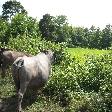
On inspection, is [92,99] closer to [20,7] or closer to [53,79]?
[53,79]

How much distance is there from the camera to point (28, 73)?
1333cm

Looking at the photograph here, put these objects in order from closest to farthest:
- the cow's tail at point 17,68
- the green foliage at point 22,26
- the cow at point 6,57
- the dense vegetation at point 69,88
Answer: the cow's tail at point 17,68
the dense vegetation at point 69,88
the cow at point 6,57
the green foliage at point 22,26

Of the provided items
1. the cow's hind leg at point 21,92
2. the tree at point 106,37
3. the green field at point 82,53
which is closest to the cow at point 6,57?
the cow's hind leg at point 21,92

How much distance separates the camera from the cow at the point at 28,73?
43.3 feet

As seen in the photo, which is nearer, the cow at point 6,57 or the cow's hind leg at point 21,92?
the cow's hind leg at point 21,92

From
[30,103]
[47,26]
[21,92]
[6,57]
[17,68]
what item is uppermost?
[47,26]

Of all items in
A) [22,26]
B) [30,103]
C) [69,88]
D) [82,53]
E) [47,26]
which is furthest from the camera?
[47,26]

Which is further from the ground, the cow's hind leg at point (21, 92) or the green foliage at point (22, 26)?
the green foliage at point (22, 26)

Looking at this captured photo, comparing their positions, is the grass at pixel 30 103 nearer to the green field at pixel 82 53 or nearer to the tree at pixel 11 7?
the green field at pixel 82 53

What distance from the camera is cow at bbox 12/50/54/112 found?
1320 centimetres

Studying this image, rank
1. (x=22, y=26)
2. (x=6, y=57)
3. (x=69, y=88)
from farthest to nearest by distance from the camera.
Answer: (x=22, y=26) < (x=6, y=57) < (x=69, y=88)

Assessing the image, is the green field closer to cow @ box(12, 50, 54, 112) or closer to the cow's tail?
cow @ box(12, 50, 54, 112)

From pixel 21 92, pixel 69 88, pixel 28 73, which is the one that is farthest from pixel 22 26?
pixel 21 92

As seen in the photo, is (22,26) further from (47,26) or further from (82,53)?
(47,26)
